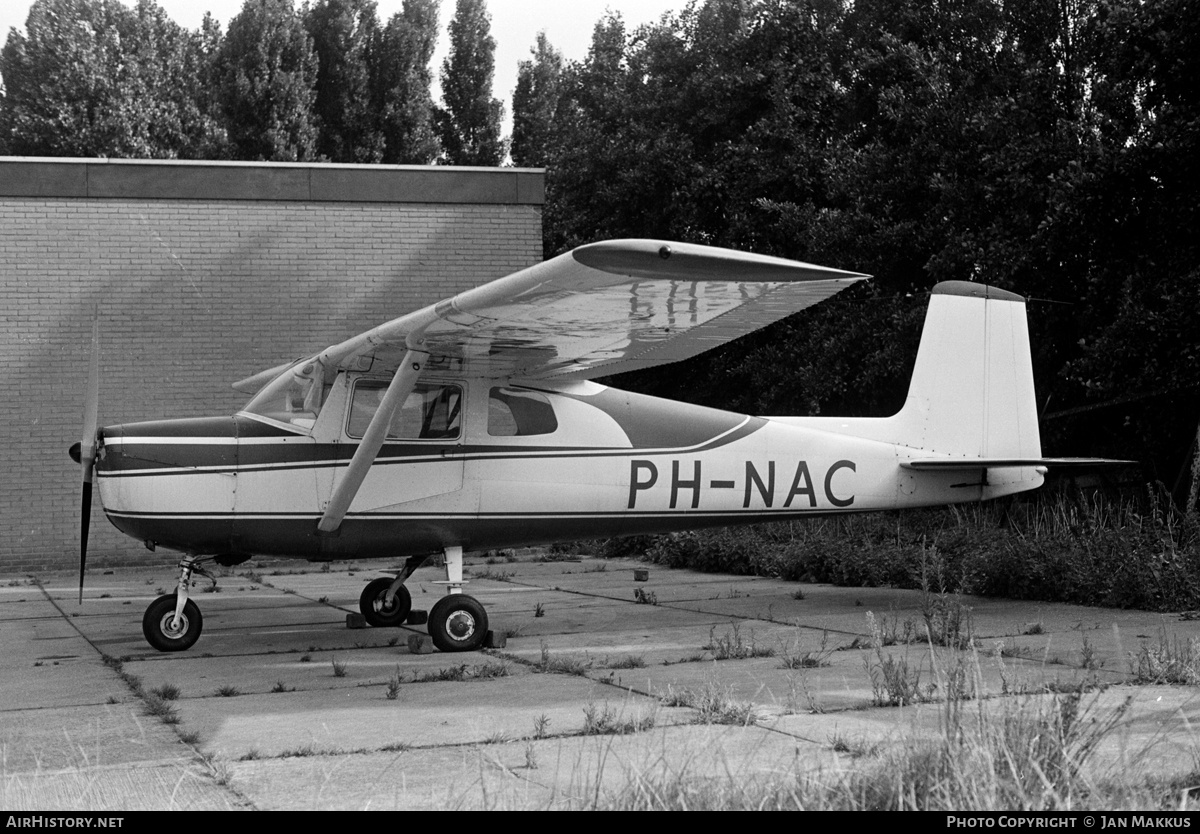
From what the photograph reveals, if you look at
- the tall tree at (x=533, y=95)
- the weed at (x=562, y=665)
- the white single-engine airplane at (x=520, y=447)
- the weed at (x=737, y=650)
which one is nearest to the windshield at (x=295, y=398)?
the white single-engine airplane at (x=520, y=447)

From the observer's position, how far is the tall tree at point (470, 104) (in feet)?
132

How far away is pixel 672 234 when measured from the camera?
819 inches

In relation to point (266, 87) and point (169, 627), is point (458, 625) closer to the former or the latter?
point (169, 627)

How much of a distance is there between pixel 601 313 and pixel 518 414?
1.79m

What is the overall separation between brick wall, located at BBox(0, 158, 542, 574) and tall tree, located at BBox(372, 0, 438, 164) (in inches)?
936

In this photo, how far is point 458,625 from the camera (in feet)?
24.9

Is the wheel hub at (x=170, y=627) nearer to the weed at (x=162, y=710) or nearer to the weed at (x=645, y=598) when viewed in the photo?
the weed at (x=162, y=710)

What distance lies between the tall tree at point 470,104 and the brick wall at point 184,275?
82.3 feet

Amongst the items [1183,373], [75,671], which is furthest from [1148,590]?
[75,671]

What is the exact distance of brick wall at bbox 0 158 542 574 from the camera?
47.0 feet

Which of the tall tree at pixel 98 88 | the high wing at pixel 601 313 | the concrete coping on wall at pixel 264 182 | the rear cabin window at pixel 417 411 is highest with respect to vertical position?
the tall tree at pixel 98 88

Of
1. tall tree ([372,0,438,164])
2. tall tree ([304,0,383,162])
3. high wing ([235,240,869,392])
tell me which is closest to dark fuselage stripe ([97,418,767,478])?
high wing ([235,240,869,392])

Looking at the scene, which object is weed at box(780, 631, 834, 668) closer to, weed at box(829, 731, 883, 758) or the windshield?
weed at box(829, 731, 883, 758)

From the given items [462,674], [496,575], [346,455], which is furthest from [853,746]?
[496,575]
